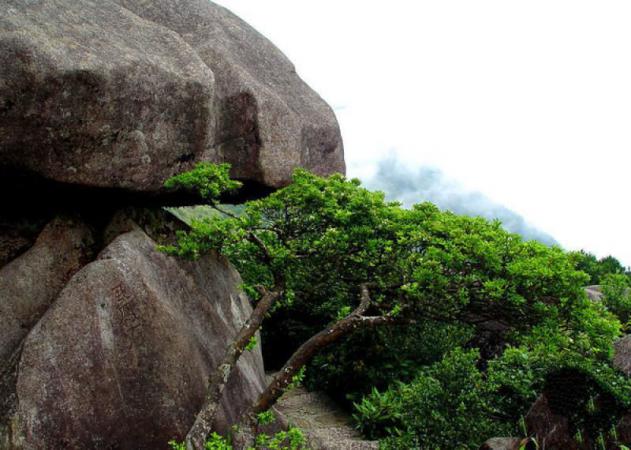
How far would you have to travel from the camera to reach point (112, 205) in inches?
519

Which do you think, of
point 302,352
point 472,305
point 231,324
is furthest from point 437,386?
point 231,324

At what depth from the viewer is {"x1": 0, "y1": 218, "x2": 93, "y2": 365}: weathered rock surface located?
11.2m

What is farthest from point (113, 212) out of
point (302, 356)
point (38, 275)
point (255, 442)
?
point (255, 442)

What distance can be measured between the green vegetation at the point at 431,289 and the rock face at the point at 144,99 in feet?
3.73

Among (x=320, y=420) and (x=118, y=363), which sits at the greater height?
(x=118, y=363)

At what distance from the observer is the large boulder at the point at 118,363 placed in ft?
32.1

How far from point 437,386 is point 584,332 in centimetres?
277

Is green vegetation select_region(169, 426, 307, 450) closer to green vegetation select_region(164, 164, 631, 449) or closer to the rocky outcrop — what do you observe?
green vegetation select_region(164, 164, 631, 449)

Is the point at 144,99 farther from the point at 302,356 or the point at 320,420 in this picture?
the point at 320,420

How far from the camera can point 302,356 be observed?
11.1 m

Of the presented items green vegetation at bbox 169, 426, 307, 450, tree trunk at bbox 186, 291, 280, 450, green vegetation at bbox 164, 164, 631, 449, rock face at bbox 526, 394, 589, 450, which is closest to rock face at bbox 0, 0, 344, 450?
green vegetation at bbox 169, 426, 307, 450

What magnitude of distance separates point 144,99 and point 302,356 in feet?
17.9

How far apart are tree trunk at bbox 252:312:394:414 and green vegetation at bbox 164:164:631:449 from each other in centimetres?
2

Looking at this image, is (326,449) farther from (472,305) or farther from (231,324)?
(472,305)
